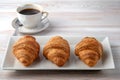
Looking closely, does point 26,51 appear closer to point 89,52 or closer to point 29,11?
point 89,52

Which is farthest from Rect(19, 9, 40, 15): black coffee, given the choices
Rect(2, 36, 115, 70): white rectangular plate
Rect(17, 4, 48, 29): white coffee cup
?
Rect(2, 36, 115, 70): white rectangular plate

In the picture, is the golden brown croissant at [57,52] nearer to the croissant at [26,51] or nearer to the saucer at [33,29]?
the croissant at [26,51]

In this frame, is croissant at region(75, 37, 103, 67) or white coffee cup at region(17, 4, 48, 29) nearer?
croissant at region(75, 37, 103, 67)

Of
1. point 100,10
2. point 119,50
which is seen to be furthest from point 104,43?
point 100,10

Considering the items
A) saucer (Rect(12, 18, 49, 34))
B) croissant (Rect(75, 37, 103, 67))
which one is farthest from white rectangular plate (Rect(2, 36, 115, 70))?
saucer (Rect(12, 18, 49, 34))

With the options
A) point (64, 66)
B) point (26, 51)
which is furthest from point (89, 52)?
point (26, 51)

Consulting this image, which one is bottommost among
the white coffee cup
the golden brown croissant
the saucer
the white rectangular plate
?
the white rectangular plate

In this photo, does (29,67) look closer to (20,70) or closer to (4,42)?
(20,70)

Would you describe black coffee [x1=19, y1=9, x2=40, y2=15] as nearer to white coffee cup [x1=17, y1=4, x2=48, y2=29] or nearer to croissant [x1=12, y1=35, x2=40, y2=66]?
white coffee cup [x1=17, y1=4, x2=48, y2=29]

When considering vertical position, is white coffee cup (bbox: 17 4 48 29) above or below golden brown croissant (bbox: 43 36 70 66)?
above
